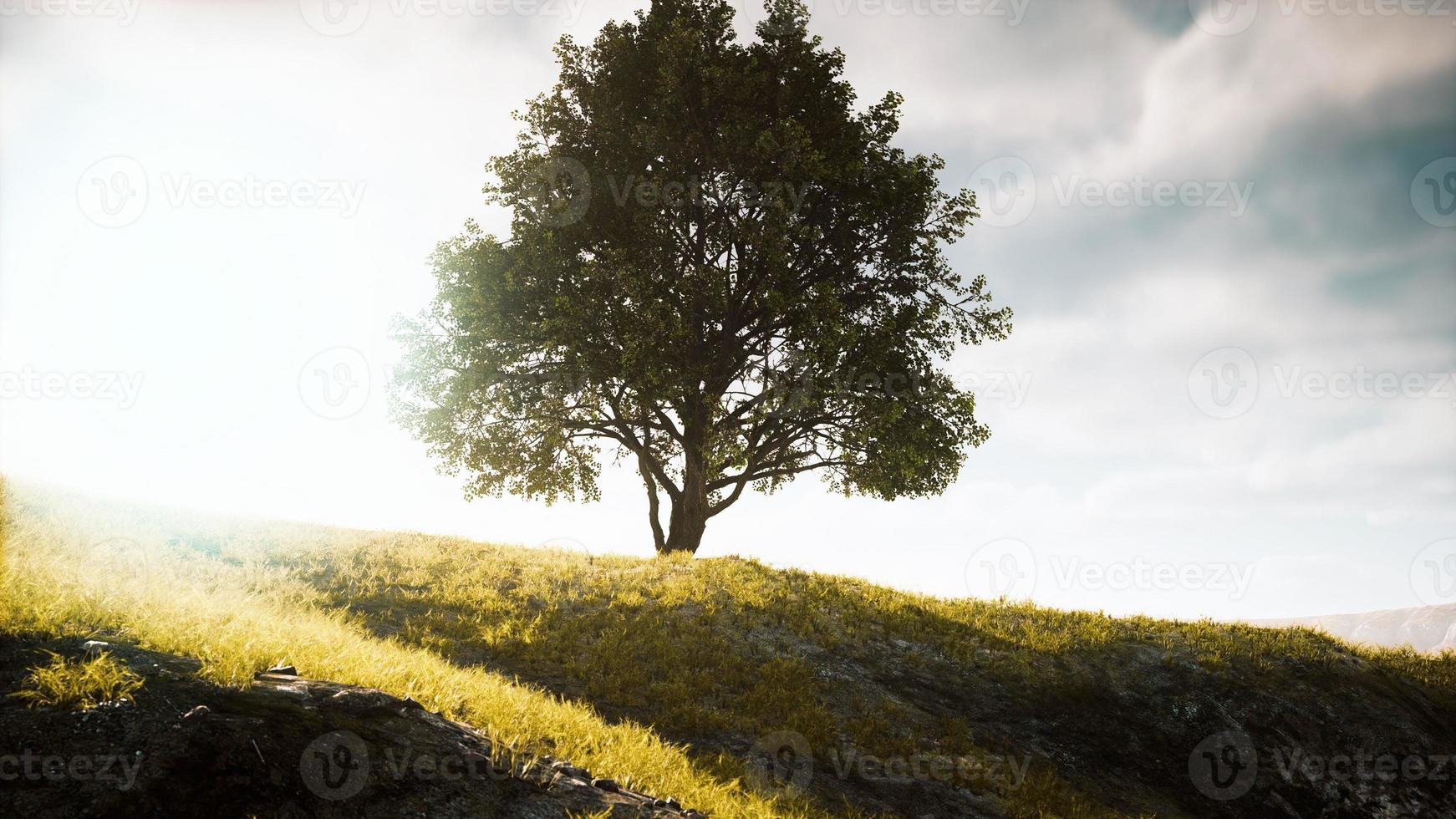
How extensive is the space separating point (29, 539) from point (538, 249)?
1418cm

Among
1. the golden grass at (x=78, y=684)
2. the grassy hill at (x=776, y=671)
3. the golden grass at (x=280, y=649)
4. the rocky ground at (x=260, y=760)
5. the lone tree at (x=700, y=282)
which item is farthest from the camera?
the lone tree at (x=700, y=282)

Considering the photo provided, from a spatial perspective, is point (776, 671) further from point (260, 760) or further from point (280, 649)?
point (260, 760)

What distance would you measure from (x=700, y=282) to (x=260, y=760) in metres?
17.1

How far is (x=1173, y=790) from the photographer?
11117 millimetres

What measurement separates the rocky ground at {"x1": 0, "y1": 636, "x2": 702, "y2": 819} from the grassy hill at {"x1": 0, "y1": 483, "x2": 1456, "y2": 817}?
0.41 meters

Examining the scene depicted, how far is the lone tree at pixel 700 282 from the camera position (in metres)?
20.0

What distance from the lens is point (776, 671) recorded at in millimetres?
12570

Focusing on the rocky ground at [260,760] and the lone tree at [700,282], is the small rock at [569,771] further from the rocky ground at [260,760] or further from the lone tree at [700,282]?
the lone tree at [700,282]

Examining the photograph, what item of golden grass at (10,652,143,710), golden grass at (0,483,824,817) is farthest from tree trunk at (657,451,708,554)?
golden grass at (10,652,143,710)

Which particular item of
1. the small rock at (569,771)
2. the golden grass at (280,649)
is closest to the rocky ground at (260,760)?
the small rock at (569,771)

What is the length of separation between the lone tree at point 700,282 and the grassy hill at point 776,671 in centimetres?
522

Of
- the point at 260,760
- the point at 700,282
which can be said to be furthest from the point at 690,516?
the point at 260,760

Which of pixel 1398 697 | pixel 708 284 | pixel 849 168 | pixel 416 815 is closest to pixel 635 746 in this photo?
pixel 416 815

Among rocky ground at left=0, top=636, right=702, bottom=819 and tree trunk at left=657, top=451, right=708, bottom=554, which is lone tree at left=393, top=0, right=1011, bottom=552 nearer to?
tree trunk at left=657, top=451, right=708, bottom=554
